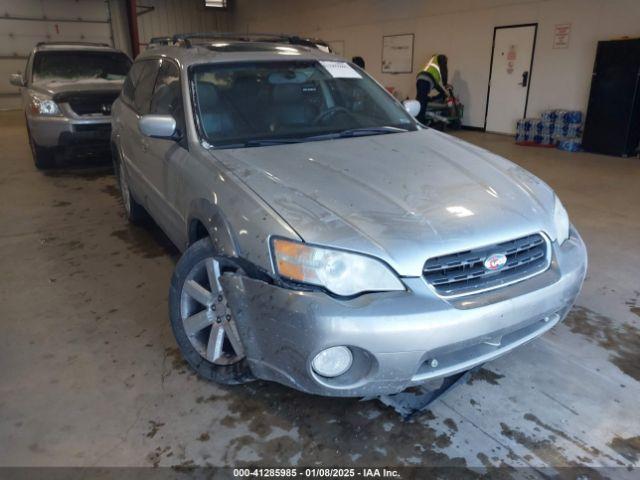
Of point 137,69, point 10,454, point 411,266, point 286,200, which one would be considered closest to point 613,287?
point 411,266

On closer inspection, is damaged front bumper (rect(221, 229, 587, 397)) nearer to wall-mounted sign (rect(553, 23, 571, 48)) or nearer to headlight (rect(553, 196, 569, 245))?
headlight (rect(553, 196, 569, 245))

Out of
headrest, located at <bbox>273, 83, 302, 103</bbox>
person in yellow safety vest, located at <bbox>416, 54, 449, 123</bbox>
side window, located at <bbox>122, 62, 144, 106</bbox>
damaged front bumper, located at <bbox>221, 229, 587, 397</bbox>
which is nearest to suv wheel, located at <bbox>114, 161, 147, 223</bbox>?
side window, located at <bbox>122, 62, 144, 106</bbox>

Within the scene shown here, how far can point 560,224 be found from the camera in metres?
2.06

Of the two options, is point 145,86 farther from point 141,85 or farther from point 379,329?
point 379,329

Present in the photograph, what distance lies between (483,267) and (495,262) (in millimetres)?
57

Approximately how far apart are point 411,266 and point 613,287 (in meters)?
2.20

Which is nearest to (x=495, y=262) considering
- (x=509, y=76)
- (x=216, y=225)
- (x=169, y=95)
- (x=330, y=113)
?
(x=216, y=225)

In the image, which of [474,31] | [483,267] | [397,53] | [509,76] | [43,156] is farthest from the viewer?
[397,53]

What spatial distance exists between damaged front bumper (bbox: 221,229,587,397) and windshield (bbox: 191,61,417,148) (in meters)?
0.98

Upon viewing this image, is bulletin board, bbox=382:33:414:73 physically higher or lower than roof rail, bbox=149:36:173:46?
higher

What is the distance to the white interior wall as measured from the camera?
8383mm

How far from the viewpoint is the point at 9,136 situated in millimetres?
9469

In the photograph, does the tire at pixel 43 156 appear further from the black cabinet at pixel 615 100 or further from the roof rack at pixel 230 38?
the black cabinet at pixel 615 100

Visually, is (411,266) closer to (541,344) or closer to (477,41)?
(541,344)
